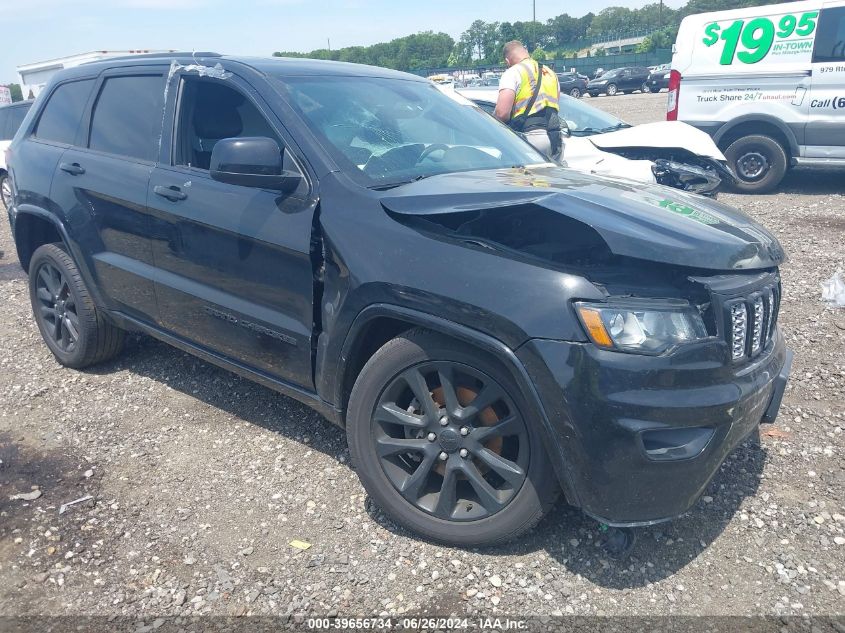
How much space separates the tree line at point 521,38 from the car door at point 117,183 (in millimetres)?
72367

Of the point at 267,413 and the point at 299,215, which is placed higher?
the point at 299,215

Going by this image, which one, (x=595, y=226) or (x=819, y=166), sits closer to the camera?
(x=595, y=226)

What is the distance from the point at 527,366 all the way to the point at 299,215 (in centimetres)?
120

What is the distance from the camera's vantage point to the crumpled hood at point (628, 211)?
2318mm

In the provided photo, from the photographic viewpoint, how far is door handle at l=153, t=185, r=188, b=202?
341 cm

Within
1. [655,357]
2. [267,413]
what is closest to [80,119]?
[267,413]

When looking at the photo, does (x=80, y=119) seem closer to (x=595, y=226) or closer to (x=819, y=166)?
(x=595, y=226)

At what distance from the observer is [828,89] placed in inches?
335

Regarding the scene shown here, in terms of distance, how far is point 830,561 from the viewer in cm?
260

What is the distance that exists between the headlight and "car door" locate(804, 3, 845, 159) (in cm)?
783

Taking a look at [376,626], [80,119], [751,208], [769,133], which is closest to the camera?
[376,626]

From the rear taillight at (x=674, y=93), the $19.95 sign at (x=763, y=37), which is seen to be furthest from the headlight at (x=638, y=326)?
the rear taillight at (x=674, y=93)

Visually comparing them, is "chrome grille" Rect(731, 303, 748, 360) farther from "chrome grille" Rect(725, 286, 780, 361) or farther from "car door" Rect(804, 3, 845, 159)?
"car door" Rect(804, 3, 845, 159)

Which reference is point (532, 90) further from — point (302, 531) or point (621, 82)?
point (621, 82)
